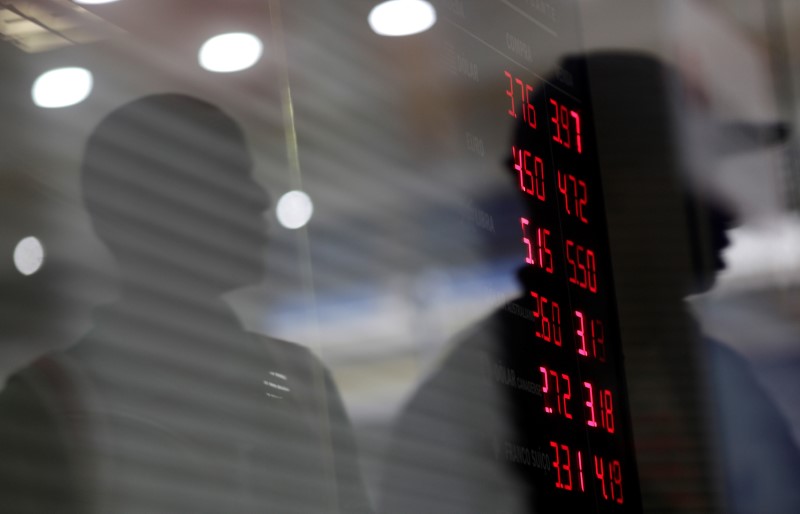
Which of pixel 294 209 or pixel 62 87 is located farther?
pixel 294 209

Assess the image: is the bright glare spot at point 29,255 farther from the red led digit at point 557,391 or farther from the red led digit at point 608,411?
the red led digit at point 608,411

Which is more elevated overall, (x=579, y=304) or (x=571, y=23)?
(x=571, y=23)

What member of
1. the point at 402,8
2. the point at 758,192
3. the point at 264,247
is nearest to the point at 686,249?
the point at 758,192

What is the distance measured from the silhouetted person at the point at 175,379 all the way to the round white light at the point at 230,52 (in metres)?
0.05

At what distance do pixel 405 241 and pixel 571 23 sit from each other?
794 mm

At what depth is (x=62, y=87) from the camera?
1.26 metres

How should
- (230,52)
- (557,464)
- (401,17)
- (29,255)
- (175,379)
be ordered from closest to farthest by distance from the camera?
(29,255) → (175,379) → (230,52) → (401,17) → (557,464)

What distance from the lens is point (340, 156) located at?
1.68 metres

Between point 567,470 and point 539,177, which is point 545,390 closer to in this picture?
point 567,470

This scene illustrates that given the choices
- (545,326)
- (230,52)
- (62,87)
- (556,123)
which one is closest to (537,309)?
(545,326)

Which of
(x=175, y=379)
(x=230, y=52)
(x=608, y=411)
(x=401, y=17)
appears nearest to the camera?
(x=175, y=379)

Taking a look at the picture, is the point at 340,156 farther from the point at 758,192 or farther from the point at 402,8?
the point at 758,192

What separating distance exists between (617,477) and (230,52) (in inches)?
42.1

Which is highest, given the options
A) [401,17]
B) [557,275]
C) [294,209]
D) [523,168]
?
[401,17]
